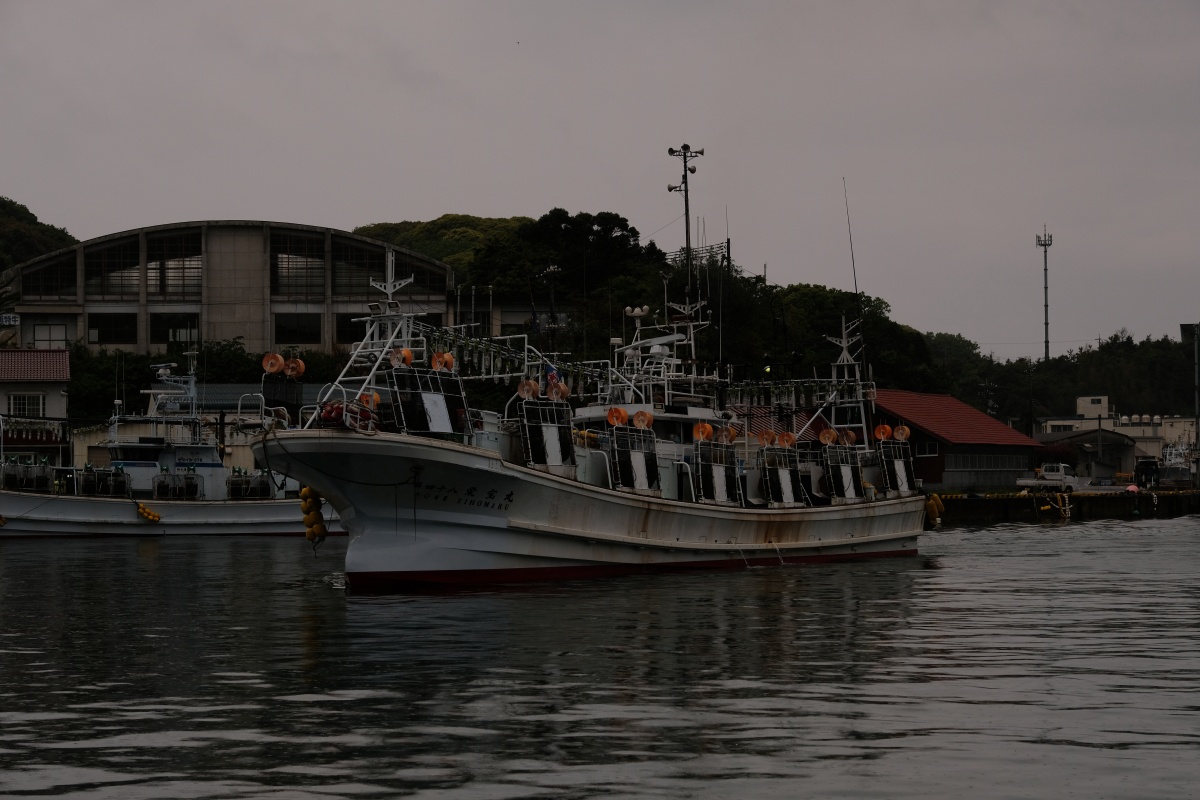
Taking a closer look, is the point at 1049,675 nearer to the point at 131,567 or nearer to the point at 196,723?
the point at 196,723

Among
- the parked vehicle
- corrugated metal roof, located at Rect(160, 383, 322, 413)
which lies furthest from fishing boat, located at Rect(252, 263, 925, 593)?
corrugated metal roof, located at Rect(160, 383, 322, 413)

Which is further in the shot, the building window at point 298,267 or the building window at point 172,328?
the building window at point 298,267

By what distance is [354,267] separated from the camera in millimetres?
100875

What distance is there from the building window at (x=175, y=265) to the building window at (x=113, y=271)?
1.06 metres

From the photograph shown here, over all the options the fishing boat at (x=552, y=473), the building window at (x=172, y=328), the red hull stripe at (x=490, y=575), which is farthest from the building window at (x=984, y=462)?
the building window at (x=172, y=328)

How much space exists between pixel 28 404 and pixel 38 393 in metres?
0.91

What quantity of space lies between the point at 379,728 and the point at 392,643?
8.38 metres

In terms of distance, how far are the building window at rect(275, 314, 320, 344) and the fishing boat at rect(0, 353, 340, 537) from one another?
25997mm

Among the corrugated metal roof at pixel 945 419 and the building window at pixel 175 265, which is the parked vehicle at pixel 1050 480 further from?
the building window at pixel 175 265

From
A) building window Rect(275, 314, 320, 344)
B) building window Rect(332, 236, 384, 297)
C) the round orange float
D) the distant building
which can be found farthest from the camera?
the distant building

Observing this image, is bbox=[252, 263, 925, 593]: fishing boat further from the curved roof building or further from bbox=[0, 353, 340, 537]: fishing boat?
the curved roof building

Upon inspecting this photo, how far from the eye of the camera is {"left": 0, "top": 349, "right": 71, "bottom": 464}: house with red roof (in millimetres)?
82875

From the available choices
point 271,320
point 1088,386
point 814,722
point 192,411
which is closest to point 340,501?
point 814,722

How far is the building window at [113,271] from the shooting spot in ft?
326
